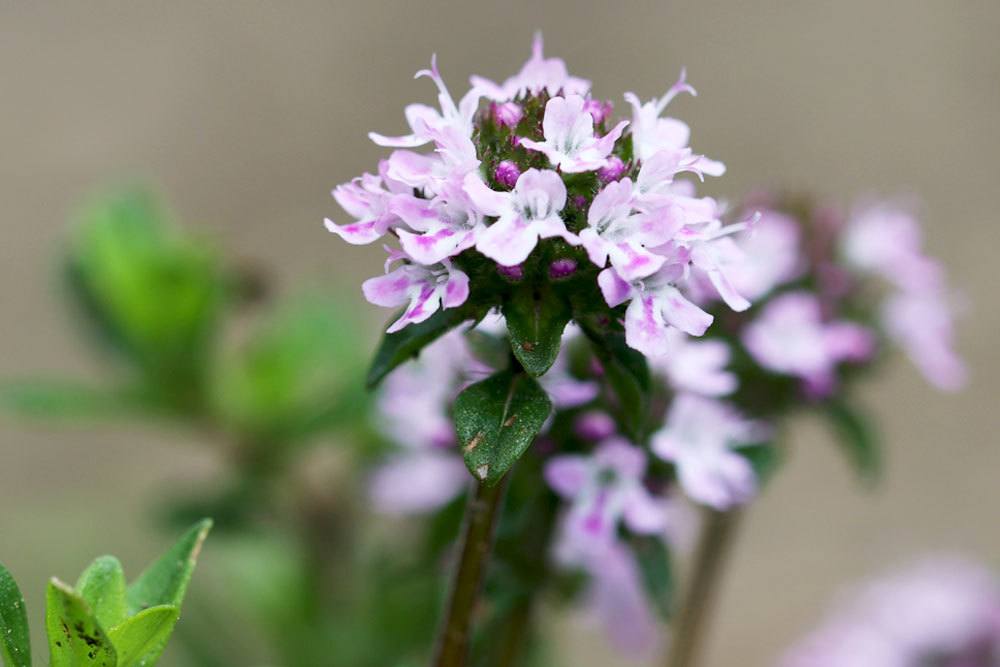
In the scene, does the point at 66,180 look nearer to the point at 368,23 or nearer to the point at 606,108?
the point at 368,23

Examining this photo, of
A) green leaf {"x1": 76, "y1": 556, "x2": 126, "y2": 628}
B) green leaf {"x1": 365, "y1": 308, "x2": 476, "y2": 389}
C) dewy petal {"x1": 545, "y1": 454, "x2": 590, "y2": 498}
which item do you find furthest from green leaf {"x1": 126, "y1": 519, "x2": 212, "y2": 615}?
dewy petal {"x1": 545, "y1": 454, "x2": 590, "y2": 498}

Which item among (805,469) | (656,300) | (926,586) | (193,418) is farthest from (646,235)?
(805,469)

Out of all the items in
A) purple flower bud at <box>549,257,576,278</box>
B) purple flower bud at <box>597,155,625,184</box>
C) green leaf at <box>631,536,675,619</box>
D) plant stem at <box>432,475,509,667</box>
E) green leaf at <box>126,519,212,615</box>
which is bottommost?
green leaf at <box>126,519,212,615</box>

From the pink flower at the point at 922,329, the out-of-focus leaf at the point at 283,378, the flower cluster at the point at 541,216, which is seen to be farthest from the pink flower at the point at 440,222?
the out-of-focus leaf at the point at 283,378

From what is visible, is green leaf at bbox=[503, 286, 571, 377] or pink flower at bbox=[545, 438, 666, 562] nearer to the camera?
green leaf at bbox=[503, 286, 571, 377]

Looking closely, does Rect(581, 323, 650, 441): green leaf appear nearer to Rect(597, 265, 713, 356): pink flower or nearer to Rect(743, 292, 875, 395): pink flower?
Rect(597, 265, 713, 356): pink flower

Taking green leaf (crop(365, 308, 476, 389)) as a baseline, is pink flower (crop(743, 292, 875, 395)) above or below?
Result: above

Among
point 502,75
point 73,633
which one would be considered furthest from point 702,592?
point 502,75
